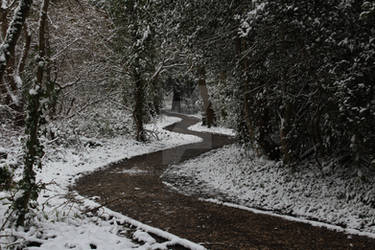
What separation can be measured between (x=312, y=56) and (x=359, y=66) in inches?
38.6

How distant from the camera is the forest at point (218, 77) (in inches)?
206

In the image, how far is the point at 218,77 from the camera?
11.0 m

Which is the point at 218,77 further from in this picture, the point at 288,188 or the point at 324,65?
the point at 324,65

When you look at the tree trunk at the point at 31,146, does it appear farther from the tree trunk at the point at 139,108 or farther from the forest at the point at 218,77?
the tree trunk at the point at 139,108

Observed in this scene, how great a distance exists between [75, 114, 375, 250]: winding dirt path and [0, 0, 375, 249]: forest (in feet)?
3.18

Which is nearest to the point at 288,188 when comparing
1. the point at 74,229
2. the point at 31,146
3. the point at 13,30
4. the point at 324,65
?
the point at 324,65

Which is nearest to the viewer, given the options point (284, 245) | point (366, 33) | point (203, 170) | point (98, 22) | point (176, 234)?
point (366, 33)

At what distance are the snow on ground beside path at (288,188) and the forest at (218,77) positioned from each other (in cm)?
9

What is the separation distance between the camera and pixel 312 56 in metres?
6.02

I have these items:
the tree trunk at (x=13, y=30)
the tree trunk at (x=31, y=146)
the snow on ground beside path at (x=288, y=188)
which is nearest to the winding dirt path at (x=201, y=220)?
the snow on ground beside path at (x=288, y=188)

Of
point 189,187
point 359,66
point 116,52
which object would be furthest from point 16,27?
point 116,52

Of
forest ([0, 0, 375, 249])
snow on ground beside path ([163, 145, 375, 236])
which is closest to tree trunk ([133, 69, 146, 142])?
forest ([0, 0, 375, 249])

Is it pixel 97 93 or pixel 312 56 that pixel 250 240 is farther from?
pixel 97 93

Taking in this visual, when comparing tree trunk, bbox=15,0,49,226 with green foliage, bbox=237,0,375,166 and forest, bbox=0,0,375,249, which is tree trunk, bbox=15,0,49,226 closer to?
forest, bbox=0,0,375,249
